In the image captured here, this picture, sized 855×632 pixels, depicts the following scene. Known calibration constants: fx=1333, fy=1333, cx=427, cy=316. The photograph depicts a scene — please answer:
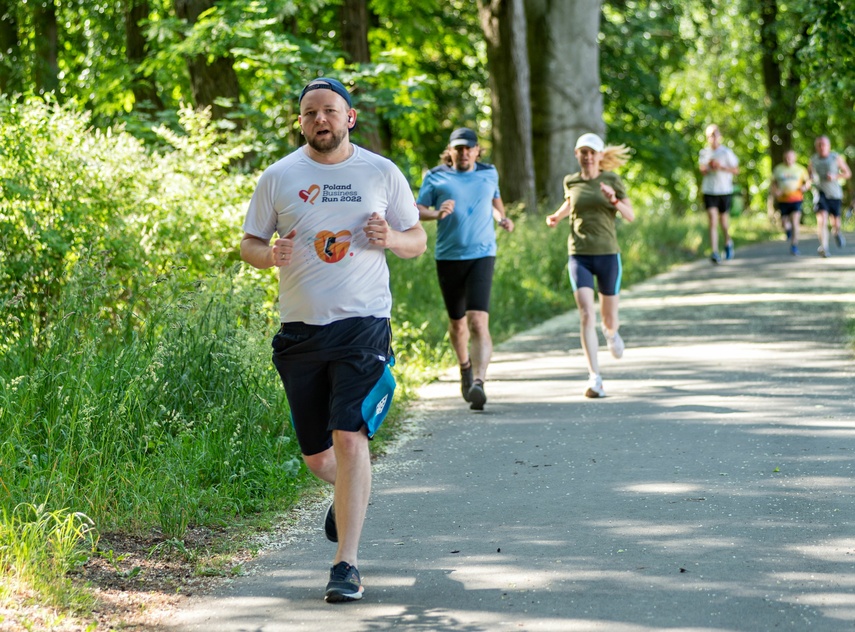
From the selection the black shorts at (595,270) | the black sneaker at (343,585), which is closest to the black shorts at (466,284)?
the black shorts at (595,270)

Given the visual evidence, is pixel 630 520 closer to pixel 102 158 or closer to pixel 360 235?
pixel 360 235

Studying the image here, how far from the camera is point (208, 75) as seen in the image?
17062mm

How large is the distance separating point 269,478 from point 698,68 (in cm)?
4780

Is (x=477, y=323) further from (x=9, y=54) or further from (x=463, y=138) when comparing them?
(x=9, y=54)

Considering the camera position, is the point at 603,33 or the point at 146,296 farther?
the point at 603,33

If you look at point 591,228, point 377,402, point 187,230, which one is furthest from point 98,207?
point 377,402

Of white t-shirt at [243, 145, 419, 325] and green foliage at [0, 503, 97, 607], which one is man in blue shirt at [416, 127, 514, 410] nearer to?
white t-shirt at [243, 145, 419, 325]

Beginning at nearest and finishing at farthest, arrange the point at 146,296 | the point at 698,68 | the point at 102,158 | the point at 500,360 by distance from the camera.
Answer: the point at 146,296 < the point at 102,158 < the point at 500,360 < the point at 698,68

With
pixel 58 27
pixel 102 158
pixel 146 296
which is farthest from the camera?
pixel 58 27

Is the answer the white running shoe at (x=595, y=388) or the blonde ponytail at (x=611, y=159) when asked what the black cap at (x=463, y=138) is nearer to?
the blonde ponytail at (x=611, y=159)

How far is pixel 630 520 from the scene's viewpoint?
6516mm

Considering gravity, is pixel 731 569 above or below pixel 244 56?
below

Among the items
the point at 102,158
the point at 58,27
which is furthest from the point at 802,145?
the point at 102,158

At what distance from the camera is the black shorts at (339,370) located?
5.52m
